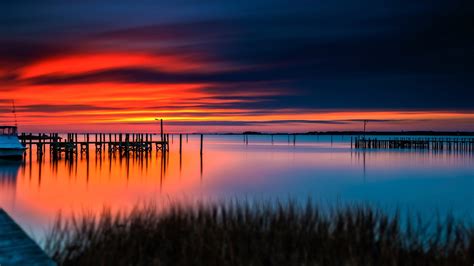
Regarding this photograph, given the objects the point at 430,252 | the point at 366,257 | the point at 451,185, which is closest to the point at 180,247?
the point at 366,257

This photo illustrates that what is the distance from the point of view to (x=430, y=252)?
8703 millimetres

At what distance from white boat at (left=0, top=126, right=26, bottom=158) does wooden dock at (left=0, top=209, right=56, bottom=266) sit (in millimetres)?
36195

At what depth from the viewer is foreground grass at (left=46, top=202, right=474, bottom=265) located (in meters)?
8.38

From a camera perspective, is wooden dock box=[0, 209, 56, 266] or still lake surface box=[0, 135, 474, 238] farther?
still lake surface box=[0, 135, 474, 238]

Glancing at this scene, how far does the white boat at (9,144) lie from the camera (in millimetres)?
41469

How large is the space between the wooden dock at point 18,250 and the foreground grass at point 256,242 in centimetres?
82

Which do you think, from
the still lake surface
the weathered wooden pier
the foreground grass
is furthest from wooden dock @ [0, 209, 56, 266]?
the weathered wooden pier

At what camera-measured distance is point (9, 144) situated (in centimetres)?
4188

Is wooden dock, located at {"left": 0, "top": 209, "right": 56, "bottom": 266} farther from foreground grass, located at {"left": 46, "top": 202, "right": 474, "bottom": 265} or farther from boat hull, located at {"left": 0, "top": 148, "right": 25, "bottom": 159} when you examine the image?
boat hull, located at {"left": 0, "top": 148, "right": 25, "bottom": 159}

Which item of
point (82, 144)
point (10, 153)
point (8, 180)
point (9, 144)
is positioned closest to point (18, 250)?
point (8, 180)

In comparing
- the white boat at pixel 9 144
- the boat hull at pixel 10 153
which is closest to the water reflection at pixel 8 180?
the boat hull at pixel 10 153

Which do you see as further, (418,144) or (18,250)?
(418,144)

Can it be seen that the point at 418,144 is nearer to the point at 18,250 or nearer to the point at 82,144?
the point at 82,144

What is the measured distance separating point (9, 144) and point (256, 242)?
37.9 m
